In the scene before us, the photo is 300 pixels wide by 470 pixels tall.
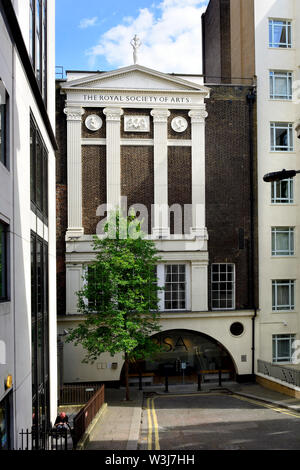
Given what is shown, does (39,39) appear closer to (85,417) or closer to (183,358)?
(85,417)

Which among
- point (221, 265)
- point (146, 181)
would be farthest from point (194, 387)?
point (146, 181)

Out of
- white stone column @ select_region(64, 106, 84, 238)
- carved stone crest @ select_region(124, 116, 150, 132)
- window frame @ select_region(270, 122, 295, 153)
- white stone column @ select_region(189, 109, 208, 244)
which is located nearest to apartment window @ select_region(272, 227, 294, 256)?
white stone column @ select_region(189, 109, 208, 244)

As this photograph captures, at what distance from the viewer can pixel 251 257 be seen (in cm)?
2556

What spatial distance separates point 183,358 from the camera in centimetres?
2528

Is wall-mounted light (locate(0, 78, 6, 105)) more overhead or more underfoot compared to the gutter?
more underfoot

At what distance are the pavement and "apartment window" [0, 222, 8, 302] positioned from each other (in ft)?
21.7

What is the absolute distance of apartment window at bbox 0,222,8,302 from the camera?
356 inches

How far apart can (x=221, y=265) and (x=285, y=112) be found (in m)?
9.53

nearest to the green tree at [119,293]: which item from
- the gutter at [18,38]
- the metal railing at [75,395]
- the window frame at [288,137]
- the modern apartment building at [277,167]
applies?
the metal railing at [75,395]

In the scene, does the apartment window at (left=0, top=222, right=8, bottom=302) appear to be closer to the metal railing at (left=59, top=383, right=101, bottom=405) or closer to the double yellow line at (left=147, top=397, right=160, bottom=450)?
the double yellow line at (left=147, top=397, right=160, bottom=450)

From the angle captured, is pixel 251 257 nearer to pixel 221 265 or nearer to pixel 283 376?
pixel 221 265

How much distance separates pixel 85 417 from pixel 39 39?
12.1 meters

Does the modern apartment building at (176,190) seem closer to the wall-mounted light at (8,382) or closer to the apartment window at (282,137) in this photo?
the apartment window at (282,137)
